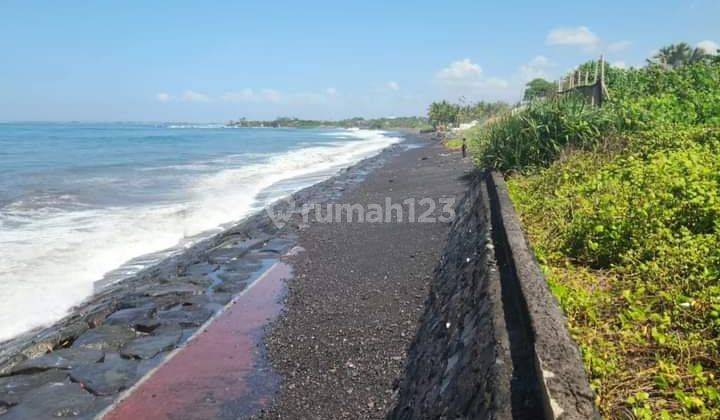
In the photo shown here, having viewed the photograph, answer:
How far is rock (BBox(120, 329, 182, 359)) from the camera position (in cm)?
552

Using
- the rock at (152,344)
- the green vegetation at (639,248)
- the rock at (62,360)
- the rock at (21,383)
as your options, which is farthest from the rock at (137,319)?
the green vegetation at (639,248)

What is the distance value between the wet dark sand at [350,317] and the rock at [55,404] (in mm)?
1627

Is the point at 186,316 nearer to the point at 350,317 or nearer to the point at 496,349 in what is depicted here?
the point at 350,317

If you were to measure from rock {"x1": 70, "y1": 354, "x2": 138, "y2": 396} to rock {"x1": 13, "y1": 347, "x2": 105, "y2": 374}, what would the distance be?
4.8 inches

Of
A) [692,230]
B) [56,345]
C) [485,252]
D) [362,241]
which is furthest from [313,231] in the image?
[692,230]

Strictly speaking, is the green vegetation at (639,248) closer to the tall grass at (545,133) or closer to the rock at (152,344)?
the tall grass at (545,133)

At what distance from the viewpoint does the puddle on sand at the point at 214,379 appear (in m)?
4.38

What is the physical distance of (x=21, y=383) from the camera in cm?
490

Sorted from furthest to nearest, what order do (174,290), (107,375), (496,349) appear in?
(174,290)
(107,375)
(496,349)

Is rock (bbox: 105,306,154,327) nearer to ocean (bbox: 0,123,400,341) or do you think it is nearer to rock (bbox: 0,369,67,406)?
ocean (bbox: 0,123,400,341)

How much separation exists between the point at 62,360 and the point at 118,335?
2.34 feet

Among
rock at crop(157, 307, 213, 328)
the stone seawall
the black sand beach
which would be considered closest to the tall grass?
the black sand beach

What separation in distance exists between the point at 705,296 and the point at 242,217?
1230cm

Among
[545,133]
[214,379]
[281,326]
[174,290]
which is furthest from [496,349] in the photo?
[545,133]
